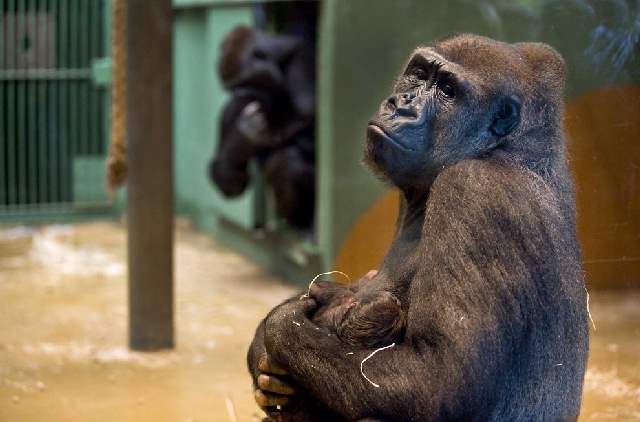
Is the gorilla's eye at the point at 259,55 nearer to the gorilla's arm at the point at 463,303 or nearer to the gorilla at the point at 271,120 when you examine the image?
the gorilla at the point at 271,120

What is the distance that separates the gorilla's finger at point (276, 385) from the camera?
2104 mm

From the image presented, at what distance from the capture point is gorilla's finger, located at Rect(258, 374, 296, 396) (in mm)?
2104

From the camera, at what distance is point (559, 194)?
204cm

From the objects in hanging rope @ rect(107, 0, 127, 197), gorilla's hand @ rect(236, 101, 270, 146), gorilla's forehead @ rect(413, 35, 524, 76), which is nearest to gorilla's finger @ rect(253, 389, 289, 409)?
gorilla's forehead @ rect(413, 35, 524, 76)

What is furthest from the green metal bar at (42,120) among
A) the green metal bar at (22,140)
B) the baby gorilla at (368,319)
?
the baby gorilla at (368,319)

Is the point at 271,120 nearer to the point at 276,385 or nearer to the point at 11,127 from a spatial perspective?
the point at 11,127

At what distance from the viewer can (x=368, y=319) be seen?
79.0 inches

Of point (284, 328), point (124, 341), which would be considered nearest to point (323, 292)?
point (284, 328)

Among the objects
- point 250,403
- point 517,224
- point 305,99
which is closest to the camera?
point 517,224

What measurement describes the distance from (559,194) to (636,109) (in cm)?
75

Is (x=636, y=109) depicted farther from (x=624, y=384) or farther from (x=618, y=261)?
(x=624, y=384)

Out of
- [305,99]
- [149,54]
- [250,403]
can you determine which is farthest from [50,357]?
[305,99]

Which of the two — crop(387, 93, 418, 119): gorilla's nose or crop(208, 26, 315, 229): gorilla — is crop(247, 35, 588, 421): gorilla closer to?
crop(387, 93, 418, 119): gorilla's nose

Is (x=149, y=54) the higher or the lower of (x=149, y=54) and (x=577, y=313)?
the higher
